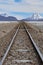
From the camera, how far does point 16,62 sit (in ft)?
27.9

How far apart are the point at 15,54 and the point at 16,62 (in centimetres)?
163

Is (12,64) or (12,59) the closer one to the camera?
(12,64)

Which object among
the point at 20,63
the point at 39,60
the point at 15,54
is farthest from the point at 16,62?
the point at 15,54

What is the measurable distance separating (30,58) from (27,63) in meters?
0.85

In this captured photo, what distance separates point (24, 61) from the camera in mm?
8672

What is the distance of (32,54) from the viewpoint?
10.1 m

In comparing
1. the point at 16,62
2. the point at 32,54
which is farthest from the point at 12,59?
the point at 32,54

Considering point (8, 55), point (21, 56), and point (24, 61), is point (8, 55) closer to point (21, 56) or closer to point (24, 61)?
point (21, 56)

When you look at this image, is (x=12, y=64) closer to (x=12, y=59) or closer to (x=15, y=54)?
(x=12, y=59)

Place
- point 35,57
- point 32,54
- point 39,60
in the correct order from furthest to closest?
point 32,54, point 35,57, point 39,60

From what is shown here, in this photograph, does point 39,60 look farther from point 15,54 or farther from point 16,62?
point 15,54

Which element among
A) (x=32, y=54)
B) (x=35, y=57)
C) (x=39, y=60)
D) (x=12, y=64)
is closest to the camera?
(x=12, y=64)

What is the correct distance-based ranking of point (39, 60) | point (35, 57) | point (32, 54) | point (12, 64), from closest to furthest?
1. point (12, 64)
2. point (39, 60)
3. point (35, 57)
4. point (32, 54)

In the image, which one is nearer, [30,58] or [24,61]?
[24,61]
